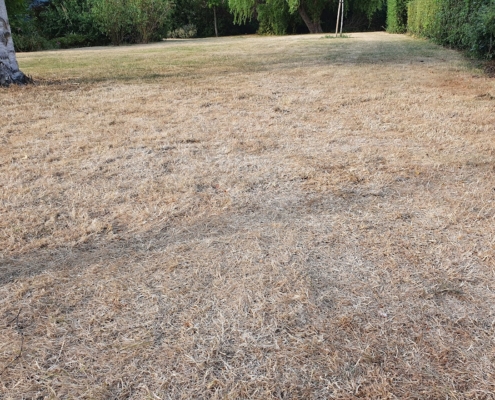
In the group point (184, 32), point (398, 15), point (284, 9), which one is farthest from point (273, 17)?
point (398, 15)

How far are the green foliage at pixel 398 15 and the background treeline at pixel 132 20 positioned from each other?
3.66 metres

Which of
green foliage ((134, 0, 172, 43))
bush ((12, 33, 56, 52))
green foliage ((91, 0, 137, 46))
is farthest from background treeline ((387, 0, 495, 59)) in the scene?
bush ((12, 33, 56, 52))

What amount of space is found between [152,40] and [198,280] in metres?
17.6

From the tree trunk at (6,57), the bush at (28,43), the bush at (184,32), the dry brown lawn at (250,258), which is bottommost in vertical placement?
the dry brown lawn at (250,258)

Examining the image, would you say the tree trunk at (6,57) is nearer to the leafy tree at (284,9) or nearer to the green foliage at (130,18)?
the green foliage at (130,18)

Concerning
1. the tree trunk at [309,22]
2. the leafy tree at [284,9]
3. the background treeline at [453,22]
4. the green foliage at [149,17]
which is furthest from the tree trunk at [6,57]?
the tree trunk at [309,22]

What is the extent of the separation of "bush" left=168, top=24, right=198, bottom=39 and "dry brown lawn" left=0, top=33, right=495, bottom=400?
64.1 feet

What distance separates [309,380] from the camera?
128cm

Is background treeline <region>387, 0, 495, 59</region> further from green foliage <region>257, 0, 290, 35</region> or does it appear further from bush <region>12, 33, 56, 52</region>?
bush <region>12, 33, 56, 52</region>

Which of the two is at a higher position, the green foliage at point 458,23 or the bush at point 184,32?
the bush at point 184,32

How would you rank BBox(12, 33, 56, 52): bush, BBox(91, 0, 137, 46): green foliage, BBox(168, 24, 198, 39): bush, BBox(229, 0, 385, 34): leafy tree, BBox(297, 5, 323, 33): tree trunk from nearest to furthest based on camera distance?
BBox(12, 33, 56, 52): bush, BBox(91, 0, 137, 46): green foliage, BBox(229, 0, 385, 34): leafy tree, BBox(168, 24, 198, 39): bush, BBox(297, 5, 323, 33): tree trunk

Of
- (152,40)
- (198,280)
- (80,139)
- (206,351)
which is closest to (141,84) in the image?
(80,139)

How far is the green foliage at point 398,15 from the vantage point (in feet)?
54.4

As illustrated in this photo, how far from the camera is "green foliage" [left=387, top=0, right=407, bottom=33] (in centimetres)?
1657
